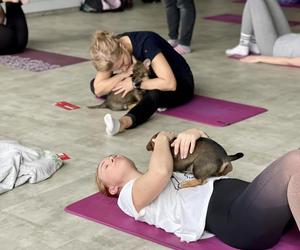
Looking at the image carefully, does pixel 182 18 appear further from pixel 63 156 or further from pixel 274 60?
pixel 63 156

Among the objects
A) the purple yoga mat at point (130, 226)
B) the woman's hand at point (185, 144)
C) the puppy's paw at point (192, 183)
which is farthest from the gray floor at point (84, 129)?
the woman's hand at point (185, 144)

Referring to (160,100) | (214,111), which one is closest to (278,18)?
(214,111)

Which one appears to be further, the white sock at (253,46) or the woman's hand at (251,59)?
the white sock at (253,46)

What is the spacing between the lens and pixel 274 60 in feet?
16.7

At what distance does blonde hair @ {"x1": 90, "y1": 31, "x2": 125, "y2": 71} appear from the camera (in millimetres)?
3492

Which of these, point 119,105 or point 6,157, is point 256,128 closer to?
point 119,105

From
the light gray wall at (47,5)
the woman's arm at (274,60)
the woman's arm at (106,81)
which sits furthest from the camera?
the light gray wall at (47,5)

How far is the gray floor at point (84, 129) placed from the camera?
247 centimetres

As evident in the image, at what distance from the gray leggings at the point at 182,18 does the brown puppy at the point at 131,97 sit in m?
1.77

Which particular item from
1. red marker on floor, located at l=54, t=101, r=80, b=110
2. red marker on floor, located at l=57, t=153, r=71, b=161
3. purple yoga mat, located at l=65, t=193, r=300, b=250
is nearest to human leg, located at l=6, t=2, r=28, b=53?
→ red marker on floor, located at l=54, t=101, r=80, b=110

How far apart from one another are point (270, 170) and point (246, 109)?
6.33 ft

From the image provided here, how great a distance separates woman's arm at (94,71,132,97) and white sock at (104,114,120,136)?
39cm

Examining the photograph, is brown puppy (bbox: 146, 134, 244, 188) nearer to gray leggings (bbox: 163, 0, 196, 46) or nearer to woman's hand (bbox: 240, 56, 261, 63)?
Result: woman's hand (bbox: 240, 56, 261, 63)

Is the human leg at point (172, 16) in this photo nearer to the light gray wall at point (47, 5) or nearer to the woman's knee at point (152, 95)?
the woman's knee at point (152, 95)
